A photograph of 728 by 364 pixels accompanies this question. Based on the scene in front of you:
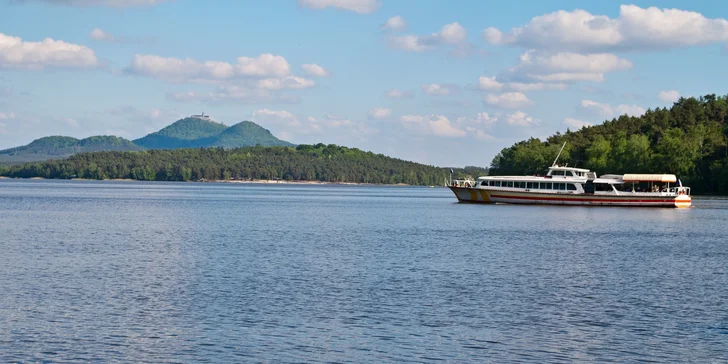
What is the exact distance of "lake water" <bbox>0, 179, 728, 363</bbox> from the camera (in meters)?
27.3

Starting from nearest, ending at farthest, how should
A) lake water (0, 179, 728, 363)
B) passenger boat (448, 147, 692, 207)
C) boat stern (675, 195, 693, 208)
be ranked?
lake water (0, 179, 728, 363) → boat stern (675, 195, 693, 208) → passenger boat (448, 147, 692, 207)

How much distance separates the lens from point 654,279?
1766 inches

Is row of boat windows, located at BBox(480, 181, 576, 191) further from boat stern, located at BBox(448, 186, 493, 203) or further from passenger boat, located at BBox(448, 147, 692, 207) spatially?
boat stern, located at BBox(448, 186, 493, 203)

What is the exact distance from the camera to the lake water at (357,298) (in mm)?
27328

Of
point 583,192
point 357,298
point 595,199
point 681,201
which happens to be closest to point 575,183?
point 583,192

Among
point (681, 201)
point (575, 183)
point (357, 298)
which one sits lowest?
point (357, 298)

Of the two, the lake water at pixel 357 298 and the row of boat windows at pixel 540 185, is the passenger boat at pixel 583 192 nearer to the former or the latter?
the row of boat windows at pixel 540 185

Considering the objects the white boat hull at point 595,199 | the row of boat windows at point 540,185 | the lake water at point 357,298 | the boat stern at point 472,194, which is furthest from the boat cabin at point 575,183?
the lake water at point 357,298

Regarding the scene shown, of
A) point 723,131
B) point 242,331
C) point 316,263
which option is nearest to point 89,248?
point 316,263

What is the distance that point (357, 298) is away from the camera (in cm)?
3684

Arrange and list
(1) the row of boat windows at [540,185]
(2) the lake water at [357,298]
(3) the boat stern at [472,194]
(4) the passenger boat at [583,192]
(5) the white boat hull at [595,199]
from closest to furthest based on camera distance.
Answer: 1. (2) the lake water at [357,298]
2. (5) the white boat hull at [595,199]
3. (4) the passenger boat at [583,192]
4. (1) the row of boat windows at [540,185]
5. (3) the boat stern at [472,194]

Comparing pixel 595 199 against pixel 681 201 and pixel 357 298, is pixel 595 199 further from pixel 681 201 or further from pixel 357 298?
pixel 357 298

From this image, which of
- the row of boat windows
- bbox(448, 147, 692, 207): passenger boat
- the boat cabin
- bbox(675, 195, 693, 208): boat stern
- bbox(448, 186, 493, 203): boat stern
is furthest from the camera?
bbox(448, 186, 493, 203): boat stern

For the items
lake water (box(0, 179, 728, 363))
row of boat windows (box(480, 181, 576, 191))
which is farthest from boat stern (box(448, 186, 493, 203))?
lake water (box(0, 179, 728, 363))
